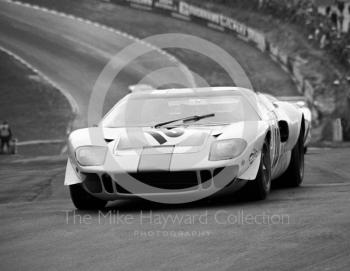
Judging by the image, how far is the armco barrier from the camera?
32875 mm

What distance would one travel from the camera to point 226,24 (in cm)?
3994

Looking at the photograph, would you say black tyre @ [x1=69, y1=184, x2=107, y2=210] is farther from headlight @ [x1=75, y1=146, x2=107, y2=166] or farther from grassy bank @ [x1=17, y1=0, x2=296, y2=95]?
grassy bank @ [x1=17, y1=0, x2=296, y2=95]

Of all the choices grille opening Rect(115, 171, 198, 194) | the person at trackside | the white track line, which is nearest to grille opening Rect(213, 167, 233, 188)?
grille opening Rect(115, 171, 198, 194)

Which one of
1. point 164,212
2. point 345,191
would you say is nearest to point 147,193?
point 164,212

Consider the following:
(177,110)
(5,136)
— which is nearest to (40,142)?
(5,136)

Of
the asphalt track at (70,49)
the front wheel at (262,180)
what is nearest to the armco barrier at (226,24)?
the asphalt track at (70,49)

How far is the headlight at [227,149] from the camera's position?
7.88m

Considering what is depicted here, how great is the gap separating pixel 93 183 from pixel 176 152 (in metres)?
0.80

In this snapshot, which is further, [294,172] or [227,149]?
[294,172]

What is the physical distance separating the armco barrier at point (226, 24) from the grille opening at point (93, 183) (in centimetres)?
2188

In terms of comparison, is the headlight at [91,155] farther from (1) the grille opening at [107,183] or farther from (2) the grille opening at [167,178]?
(2) the grille opening at [167,178]

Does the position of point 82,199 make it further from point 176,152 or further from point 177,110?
point 177,110

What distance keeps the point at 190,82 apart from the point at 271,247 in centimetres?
2987

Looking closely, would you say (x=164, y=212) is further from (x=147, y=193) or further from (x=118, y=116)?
(x=118, y=116)
